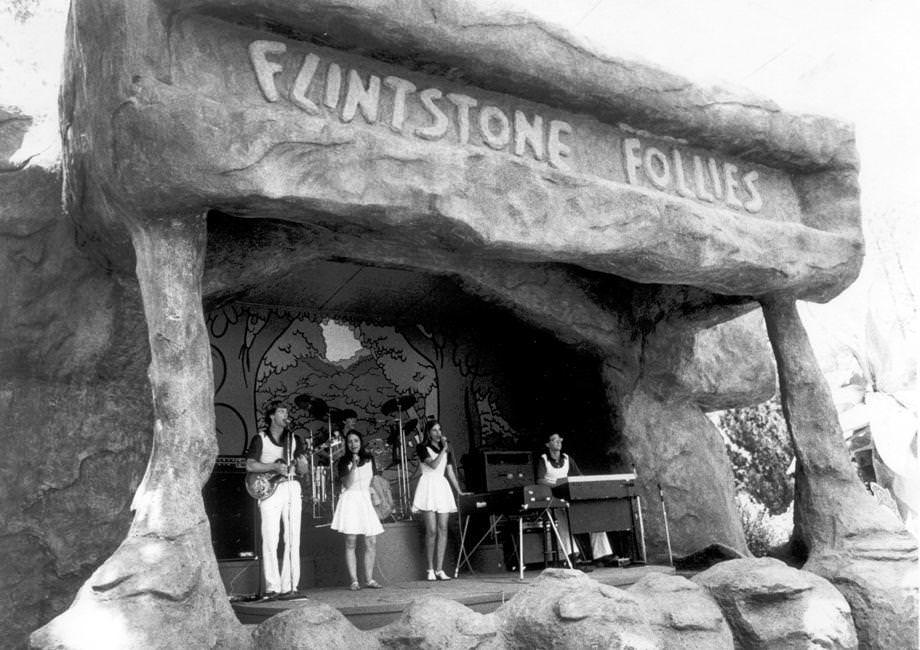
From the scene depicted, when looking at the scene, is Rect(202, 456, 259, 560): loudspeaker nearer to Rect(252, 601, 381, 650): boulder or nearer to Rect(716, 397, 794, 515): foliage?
Rect(252, 601, 381, 650): boulder

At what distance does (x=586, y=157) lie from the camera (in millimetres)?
6000

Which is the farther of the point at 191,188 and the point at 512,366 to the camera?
the point at 512,366

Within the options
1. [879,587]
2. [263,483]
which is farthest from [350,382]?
[879,587]

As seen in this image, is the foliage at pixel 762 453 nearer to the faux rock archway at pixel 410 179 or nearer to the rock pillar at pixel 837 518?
the rock pillar at pixel 837 518

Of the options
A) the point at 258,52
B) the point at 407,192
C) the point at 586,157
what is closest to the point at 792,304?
the point at 586,157

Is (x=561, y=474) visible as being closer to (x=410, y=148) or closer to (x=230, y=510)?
(x=230, y=510)

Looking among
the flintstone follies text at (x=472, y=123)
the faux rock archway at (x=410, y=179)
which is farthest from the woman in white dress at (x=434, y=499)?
the flintstone follies text at (x=472, y=123)

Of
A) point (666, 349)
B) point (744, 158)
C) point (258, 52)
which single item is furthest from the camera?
point (666, 349)

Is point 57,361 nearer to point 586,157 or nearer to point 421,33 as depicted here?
point 421,33

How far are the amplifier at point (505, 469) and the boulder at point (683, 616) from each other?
107 inches

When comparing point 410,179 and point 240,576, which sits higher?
point 410,179

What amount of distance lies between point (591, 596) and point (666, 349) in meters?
3.84

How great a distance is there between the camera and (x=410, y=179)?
500cm

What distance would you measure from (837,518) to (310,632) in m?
4.18
